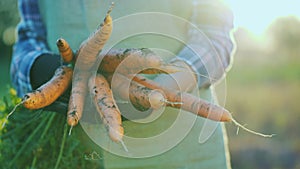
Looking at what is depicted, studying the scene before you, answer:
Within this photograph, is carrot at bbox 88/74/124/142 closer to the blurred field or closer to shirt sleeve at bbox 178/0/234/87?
shirt sleeve at bbox 178/0/234/87

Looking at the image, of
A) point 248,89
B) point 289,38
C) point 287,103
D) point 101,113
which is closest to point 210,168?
point 101,113

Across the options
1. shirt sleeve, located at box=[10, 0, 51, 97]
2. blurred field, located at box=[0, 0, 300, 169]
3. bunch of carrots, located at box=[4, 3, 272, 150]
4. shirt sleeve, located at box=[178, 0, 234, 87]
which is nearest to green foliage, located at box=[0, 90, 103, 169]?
shirt sleeve, located at box=[10, 0, 51, 97]

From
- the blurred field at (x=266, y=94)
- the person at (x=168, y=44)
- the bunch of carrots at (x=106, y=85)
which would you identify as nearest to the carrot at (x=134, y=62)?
the bunch of carrots at (x=106, y=85)

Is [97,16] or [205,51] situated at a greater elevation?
[97,16]

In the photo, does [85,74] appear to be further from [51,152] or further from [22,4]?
[22,4]

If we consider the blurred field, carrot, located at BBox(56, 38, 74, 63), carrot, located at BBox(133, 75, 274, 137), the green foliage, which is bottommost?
the blurred field

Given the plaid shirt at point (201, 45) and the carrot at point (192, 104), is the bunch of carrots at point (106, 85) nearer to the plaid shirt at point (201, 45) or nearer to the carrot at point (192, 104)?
the carrot at point (192, 104)

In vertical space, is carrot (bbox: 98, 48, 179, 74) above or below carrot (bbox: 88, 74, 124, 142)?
above

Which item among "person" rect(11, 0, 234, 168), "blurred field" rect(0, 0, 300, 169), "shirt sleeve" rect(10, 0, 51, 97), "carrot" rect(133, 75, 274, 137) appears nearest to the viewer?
"carrot" rect(133, 75, 274, 137)
